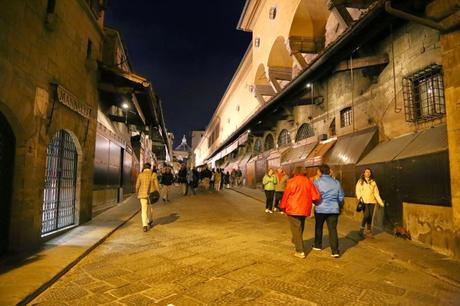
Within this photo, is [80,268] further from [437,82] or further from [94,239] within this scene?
[437,82]

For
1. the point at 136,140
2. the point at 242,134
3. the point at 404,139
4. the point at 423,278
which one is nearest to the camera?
the point at 423,278

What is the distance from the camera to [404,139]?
25.0 ft

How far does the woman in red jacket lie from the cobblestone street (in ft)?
1.32

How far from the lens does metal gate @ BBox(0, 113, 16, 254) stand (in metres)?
5.04

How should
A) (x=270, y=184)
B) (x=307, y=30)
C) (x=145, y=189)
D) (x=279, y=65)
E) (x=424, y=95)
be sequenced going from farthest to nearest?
(x=279, y=65), (x=307, y=30), (x=270, y=184), (x=145, y=189), (x=424, y=95)

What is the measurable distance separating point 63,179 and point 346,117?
31.6 ft

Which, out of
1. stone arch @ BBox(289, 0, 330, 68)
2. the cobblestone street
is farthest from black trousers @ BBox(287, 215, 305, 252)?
stone arch @ BBox(289, 0, 330, 68)

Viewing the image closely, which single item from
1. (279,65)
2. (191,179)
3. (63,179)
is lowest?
(191,179)

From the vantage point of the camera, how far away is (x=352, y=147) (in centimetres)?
972

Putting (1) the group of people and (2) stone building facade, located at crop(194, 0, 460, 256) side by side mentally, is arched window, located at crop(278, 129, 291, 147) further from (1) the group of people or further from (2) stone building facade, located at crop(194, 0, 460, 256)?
(1) the group of people

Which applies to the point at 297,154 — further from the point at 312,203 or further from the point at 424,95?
the point at 312,203

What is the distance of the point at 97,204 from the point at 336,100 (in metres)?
9.80

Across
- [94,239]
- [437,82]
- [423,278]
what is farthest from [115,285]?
[437,82]

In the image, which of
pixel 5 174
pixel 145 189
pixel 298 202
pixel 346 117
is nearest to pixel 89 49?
pixel 145 189
